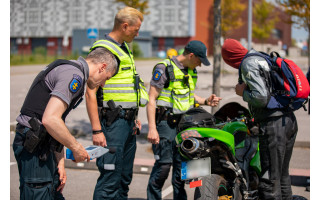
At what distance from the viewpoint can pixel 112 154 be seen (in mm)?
4082

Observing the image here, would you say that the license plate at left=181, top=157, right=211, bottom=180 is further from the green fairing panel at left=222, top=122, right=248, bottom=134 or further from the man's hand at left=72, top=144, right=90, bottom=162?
the man's hand at left=72, top=144, right=90, bottom=162

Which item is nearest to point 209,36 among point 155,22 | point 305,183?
point 155,22

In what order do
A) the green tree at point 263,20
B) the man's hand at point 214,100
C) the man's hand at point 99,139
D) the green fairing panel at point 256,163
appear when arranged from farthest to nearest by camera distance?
the green tree at point 263,20
the man's hand at point 214,100
the green fairing panel at point 256,163
the man's hand at point 99,139

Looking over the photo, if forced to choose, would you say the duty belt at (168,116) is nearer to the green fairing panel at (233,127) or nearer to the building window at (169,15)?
the green fairing panel at (233,127)

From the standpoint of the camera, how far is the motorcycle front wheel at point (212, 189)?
3.63m

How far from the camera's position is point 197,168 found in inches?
148

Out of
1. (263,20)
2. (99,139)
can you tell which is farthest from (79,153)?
(263,20)

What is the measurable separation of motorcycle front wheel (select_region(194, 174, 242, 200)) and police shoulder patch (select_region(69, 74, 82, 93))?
141cm

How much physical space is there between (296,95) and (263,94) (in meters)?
0.32

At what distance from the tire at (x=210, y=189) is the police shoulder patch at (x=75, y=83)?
141cm

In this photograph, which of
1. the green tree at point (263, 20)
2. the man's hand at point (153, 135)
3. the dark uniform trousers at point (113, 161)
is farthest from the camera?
the green tree at point (263, 20)

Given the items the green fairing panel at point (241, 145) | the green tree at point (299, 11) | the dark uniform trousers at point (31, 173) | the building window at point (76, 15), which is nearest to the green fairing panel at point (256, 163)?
the green fairing panel at point (241, 145)

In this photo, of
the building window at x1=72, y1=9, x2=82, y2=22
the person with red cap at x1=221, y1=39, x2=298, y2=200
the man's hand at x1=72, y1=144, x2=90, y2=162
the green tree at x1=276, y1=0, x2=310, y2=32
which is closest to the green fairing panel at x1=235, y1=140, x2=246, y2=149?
the person with red cap at x1=221, y1=39, x2=298, y2=200

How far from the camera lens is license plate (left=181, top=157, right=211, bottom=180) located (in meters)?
3.74
